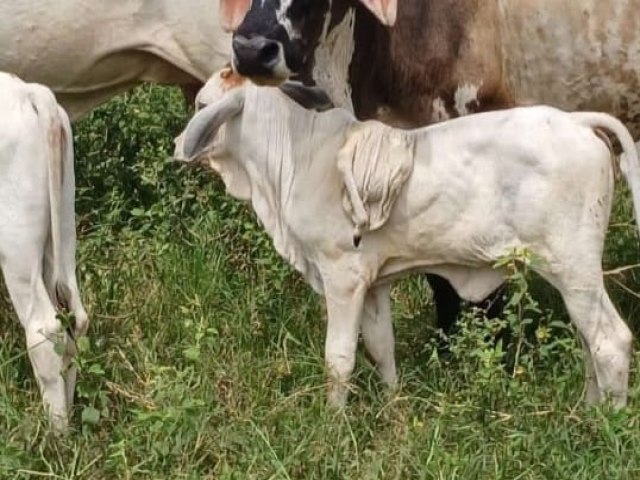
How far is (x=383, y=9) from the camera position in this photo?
17.4 feet

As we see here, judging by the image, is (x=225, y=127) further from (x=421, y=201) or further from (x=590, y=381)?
(x=590, y=381)

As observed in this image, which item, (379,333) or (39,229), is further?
(379,333)

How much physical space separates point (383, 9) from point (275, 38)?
0.37 metres

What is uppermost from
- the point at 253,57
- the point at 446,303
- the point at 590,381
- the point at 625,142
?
the point at 253,57

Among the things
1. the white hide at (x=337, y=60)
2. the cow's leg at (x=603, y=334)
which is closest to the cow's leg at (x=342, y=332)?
the cow's leg at (x=603, y=334)

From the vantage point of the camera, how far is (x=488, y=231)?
4992mm

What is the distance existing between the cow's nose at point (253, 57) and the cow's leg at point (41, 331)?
2.66 feet

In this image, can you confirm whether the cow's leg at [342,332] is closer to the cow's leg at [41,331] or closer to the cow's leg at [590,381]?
the cow's leg at [590,381]

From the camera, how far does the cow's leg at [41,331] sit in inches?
197

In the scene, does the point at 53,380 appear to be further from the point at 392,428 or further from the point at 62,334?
the point at 392,428

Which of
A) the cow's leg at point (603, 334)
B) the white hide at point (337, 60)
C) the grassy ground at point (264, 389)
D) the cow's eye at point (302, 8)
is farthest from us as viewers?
the white hide at point (337, 60)

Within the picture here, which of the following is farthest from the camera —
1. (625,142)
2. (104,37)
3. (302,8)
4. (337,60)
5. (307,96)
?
(104,37)

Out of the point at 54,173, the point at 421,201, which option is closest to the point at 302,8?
the point at 421,201

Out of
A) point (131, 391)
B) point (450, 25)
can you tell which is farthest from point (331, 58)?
point (131, 391)
